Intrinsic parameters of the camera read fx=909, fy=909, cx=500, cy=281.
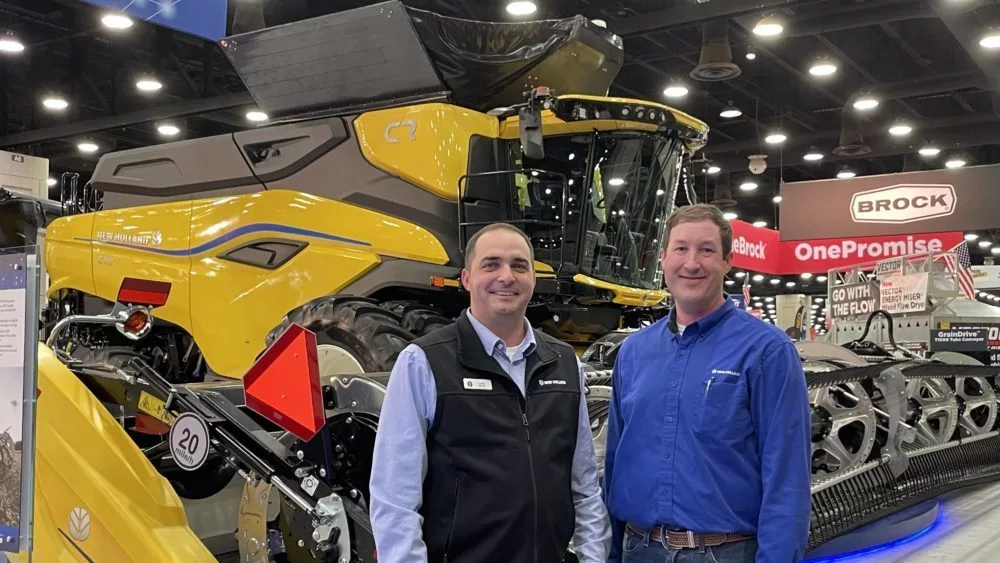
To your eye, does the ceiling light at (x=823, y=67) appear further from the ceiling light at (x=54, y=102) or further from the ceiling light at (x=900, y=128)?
the ceiling light at (x=54, y=102)

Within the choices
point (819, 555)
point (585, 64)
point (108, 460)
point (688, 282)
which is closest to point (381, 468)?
point (688, 282)

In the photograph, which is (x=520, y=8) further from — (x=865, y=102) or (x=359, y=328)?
(x=865, y=102)

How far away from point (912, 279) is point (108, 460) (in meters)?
8.36

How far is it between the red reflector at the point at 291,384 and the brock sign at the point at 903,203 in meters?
11.1

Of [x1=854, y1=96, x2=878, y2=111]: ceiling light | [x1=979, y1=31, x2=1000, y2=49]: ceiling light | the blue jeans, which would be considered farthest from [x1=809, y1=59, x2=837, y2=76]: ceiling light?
the blue jeans

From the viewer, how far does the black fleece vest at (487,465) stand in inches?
72.3

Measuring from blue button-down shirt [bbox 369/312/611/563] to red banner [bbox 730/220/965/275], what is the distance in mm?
13404

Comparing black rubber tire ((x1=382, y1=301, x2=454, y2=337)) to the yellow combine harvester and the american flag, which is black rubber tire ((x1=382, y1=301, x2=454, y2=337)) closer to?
the yellow combine harvester

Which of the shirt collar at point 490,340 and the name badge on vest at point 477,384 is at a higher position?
the shirt collar at point 490,340

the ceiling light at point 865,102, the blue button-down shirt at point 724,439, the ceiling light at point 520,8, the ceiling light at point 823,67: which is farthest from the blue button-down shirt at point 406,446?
the ceiling light at point 865,102

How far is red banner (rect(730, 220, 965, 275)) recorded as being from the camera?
46.8 feet

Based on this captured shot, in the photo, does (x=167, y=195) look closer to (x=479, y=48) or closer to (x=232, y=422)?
(x=479, y=48)

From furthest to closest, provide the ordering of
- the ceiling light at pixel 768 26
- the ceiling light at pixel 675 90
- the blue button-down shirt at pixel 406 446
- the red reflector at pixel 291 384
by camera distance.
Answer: the ceiling light at pixel 675 90
the ceiling light at pixel 768 26
the red reflector at pixel 291 384
the blue button-down shirt at pixel 406 446

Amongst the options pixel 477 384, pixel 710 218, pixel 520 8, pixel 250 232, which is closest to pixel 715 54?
pixel 520 8
